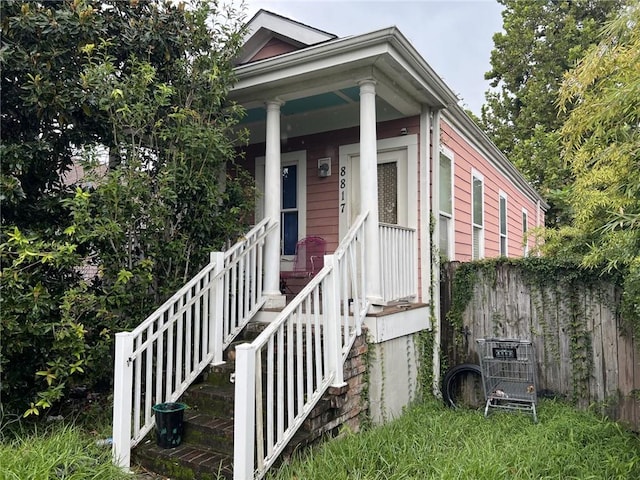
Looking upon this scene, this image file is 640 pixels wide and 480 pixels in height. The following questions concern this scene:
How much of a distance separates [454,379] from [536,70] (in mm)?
13484

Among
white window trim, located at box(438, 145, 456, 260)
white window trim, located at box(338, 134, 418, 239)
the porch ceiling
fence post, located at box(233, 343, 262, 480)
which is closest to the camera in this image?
fence post, located at box(233, 343, 262, 480)

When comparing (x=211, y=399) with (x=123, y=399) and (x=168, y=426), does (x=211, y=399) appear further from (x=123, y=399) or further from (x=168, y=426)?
(x=123, y=399)

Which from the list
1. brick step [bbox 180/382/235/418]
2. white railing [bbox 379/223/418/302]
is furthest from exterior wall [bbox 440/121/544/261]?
brick step [bbox 180/382/235/418]

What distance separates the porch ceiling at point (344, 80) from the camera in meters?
4.16

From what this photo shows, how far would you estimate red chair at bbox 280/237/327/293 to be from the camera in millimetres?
6062

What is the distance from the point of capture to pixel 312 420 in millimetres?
3500

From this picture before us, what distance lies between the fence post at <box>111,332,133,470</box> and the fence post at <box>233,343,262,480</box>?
1.01 meters

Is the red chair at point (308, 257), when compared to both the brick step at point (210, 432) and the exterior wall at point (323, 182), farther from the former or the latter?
the brick step at point (210, 432)

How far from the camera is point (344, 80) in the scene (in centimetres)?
457

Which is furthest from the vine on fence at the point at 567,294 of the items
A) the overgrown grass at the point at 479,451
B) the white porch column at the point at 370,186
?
the white porch column at the point at 370,186

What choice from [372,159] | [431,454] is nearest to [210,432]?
[431,454]

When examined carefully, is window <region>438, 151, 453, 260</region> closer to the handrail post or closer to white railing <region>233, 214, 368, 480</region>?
white railing <region>233, 214, 368, 480</region>

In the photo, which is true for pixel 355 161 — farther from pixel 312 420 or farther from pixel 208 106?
pixel 312 420

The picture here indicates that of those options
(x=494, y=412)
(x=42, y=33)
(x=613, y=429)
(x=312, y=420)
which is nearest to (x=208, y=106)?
→ (x=42, y=33)
